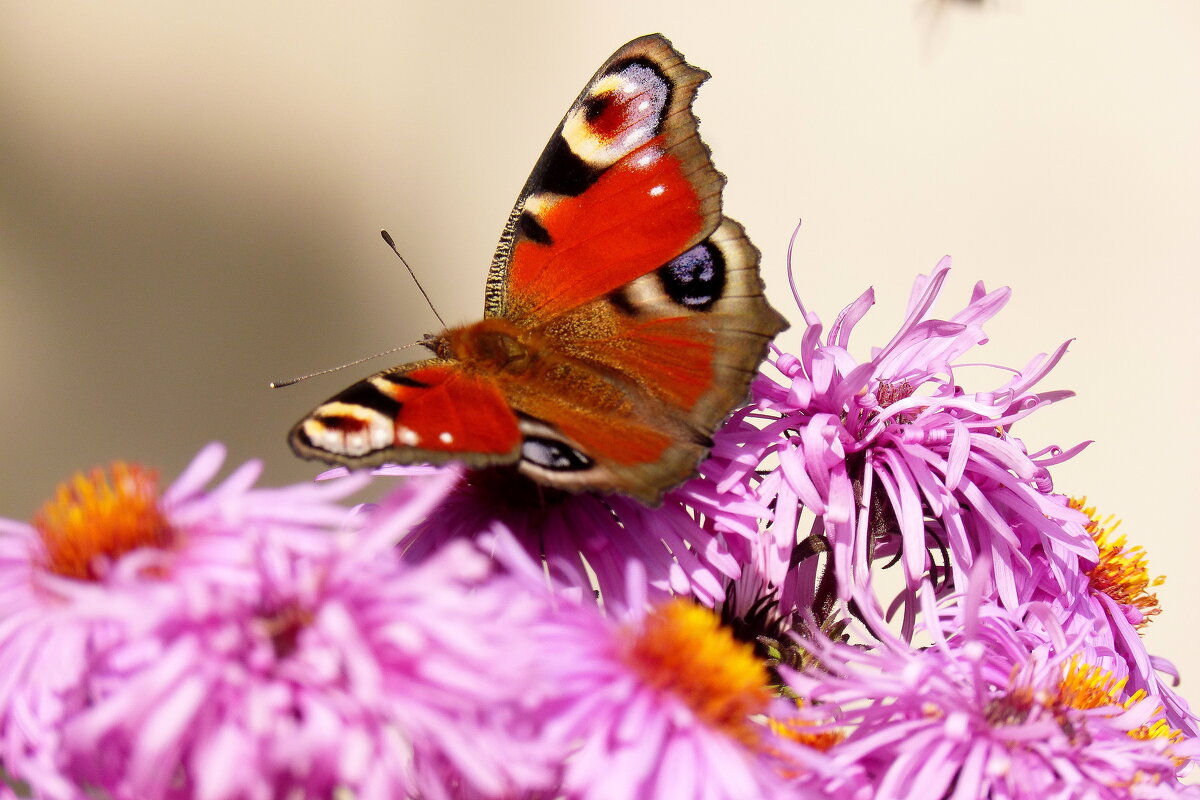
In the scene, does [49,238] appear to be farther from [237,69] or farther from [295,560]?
[295,560]

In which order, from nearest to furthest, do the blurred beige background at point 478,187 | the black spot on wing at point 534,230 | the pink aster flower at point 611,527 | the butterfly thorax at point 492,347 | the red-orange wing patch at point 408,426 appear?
1. the red-orange wing patch at point 408,426
2. the pink aster flower at point 611,527
3. the butterfly thorax at point 492,347
4. the black spot on wing at point 534,230
5. the blurred beige background at point 478,187

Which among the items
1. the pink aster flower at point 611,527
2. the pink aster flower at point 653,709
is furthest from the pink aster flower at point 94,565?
the pink aster flower at point 611,527

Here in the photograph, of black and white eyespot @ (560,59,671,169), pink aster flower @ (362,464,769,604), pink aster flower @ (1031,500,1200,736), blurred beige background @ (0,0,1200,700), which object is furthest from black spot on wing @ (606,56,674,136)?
blurred beige background @ (0,0,1200,700)

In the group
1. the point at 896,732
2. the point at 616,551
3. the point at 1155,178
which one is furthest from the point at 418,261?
the point at 896,732

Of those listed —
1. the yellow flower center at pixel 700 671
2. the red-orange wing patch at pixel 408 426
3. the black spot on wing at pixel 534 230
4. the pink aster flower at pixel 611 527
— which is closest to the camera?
the yellow flower center at pixel 700 671

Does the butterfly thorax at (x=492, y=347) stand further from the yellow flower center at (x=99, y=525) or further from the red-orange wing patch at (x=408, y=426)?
the yellow flower center at (x=99, y=525)

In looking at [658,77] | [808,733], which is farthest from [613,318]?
[808,733]
